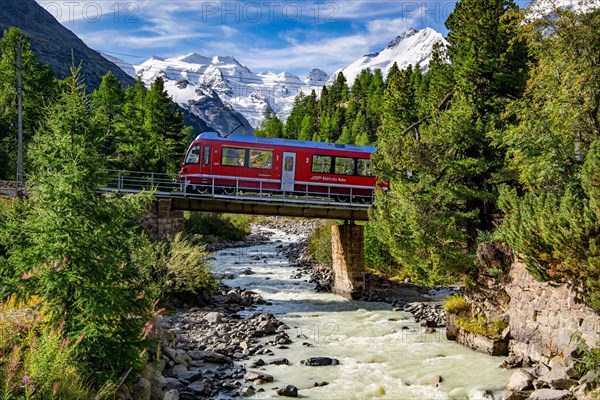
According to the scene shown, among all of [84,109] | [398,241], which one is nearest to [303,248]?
[398,241]

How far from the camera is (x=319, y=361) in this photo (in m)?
14.3

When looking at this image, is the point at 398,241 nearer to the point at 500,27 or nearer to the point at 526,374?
the point at 526,374

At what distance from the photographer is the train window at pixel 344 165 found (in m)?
27.1

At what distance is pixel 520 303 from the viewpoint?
45.2ft

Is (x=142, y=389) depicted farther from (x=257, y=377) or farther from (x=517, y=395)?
(x=517, y=395)

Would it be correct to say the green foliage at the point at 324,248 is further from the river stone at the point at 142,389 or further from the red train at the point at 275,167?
the river stone at the point at 142,389

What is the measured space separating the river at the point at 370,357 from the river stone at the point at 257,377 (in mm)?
231

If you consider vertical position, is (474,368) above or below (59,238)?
below

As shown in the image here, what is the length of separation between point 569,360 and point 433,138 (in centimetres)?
858

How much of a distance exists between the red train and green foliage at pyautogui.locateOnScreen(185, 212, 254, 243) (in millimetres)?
16801

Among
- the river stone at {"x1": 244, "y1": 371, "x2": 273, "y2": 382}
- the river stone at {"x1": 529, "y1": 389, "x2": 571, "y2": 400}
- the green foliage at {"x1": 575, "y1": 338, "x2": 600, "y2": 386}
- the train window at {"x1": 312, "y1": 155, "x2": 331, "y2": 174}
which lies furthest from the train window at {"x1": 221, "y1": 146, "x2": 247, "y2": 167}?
the river stone at {"x1": 529, "y1": 389, "x2": 571, "y2": 400}

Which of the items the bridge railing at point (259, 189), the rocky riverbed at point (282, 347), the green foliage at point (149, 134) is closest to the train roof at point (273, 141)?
the bridge railing at point (259, 189)

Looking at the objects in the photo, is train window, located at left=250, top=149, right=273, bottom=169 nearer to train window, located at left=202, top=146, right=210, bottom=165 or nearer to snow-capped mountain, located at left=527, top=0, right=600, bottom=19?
train window, located at left=202, top=146, right=210, bottom=165

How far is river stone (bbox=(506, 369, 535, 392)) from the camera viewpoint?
10.9m
